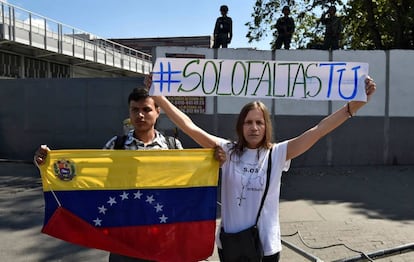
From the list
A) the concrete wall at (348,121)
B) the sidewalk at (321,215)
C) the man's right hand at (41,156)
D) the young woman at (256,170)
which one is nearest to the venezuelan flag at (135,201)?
the man's right hand at (41,156)

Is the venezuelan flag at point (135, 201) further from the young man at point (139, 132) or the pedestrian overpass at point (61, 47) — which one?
the pedestrian overpass at point (61, 47)

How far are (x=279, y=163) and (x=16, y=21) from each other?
76.0 ft

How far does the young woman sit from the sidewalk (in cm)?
203

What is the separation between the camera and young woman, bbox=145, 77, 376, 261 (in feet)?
9.19

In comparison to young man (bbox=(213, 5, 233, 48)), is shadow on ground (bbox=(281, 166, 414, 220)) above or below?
below

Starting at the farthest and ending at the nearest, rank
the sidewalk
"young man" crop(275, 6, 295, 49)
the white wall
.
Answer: "young man" crop(275, 6, 295, 49) < the white wall < the sidewalk

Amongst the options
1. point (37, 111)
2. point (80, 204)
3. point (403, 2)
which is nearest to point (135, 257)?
point (80, 204)

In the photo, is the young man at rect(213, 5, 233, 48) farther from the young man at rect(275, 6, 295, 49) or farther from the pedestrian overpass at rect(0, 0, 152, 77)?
the pedestrian overpass at rect(0, 0, 152, 77)

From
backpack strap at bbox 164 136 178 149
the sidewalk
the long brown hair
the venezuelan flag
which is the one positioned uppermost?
the long brown hair

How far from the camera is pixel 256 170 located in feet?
9.29

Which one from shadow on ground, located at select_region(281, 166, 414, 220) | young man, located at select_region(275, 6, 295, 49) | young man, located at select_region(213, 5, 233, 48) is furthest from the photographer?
young man, located at select_region(275, 6, 295, 49)

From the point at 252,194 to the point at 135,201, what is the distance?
2.81 feet

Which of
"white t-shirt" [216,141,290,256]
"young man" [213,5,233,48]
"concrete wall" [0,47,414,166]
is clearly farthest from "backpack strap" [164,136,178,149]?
"young man" [213,5,233,48]

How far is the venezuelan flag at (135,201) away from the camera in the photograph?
3006 mm
